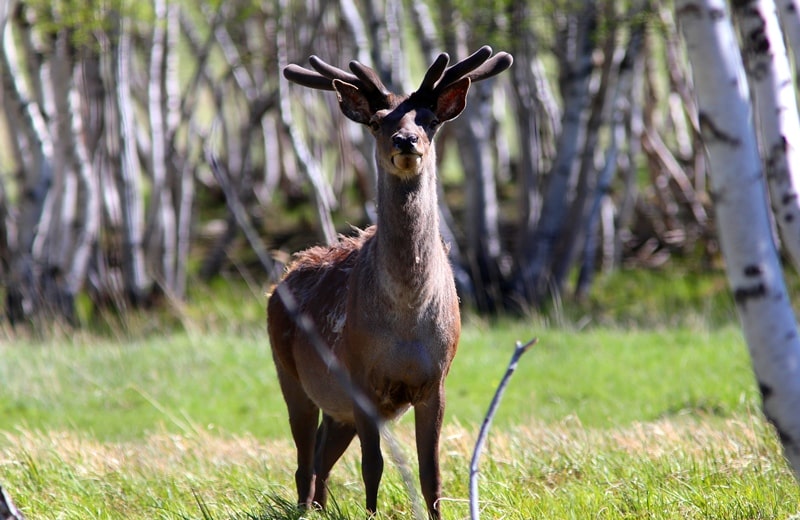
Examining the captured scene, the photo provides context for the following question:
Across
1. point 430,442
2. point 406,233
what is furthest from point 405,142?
point 430,442

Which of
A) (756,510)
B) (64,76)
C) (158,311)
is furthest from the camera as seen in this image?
(158,311)

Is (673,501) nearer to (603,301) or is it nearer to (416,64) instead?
(603,301)

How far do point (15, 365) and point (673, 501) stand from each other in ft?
27.5

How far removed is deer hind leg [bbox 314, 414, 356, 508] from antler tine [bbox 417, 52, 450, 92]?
79.3 inches

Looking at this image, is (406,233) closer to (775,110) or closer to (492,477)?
(492,477)

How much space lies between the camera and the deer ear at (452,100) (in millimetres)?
5758

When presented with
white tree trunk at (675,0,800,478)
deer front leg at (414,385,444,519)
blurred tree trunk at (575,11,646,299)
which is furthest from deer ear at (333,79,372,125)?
blurred tree trunk at (575,11,646,299)

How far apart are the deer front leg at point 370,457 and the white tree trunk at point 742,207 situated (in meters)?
2.23

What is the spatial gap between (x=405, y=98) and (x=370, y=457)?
1.89m

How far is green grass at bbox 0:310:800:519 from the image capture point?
5523 mm

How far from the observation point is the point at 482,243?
14.8m

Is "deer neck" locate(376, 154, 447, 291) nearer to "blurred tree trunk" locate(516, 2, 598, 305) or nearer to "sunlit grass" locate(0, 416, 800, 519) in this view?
"sunlit grass" locate(0, 416, 800, 519)

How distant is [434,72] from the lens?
5676 mm

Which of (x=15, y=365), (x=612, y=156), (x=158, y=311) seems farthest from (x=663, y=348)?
(x=158, y=311)
